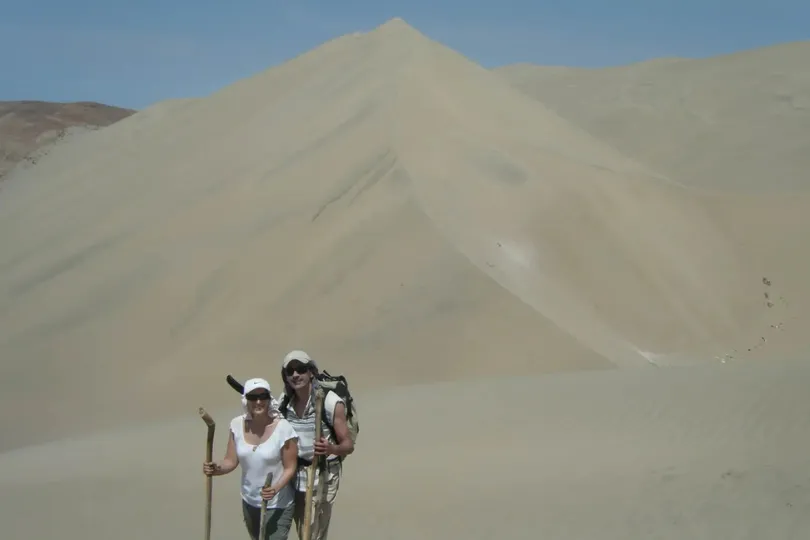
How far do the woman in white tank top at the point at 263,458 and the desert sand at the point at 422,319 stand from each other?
297 centimetres

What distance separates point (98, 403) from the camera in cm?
1427

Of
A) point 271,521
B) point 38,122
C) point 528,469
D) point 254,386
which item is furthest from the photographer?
point 38,122

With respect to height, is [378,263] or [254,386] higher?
[378,263]

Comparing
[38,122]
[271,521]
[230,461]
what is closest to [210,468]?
[230,461]

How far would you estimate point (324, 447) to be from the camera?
15.4ft

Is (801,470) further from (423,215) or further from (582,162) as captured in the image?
(582,162)

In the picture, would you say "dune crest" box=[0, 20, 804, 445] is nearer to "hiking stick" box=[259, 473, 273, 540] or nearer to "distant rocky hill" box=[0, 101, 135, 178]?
"hiking stick" box=[259, 473, 273, 540]

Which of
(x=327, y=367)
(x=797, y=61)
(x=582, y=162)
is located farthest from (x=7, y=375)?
(x=797, y=61)

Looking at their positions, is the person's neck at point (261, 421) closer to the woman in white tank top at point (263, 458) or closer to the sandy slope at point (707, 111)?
the woman in white tank top at point (263, 458)

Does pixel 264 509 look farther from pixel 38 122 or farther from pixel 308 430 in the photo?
pixel 38 122

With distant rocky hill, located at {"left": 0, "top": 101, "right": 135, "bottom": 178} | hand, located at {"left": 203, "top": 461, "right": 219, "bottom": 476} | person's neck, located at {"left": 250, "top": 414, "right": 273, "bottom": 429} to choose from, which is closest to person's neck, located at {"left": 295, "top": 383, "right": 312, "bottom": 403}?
person's neck, located at {"left": 250, "top": 414, "right": 273, "bottom": 429}

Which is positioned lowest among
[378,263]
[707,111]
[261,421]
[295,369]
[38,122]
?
[261,421]

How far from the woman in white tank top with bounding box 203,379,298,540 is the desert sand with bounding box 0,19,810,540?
297cm

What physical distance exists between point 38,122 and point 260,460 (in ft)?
169
